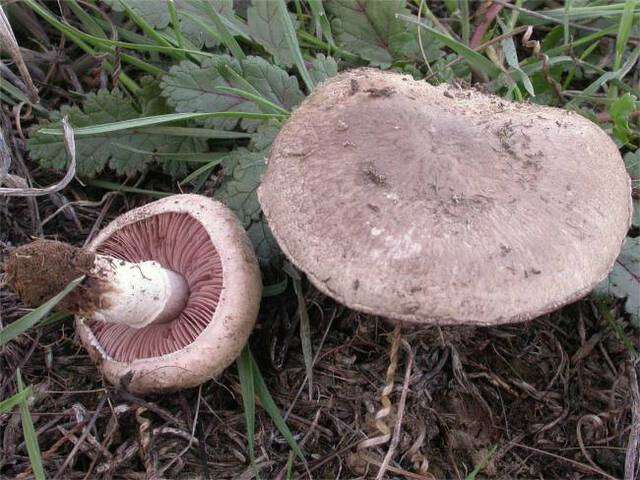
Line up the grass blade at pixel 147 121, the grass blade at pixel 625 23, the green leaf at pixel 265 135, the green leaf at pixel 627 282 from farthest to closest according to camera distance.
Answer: the grass blade at pixel 625 23 < the green leaf at pixel 265 135 < the grass blade at pixel 147 121 < the green leaf at pixel 627 282

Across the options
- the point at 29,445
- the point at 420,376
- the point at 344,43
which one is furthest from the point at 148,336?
the point at 344,43

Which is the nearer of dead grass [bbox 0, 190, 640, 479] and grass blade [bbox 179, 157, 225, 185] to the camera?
dead grass [bbox 0, 190, 640, 479]

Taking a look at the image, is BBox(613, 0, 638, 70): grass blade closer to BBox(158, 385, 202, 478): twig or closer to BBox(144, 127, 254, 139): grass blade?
BBox(144, 127, 254, 139): grass blade

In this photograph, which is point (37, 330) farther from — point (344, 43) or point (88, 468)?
point (344, 43)

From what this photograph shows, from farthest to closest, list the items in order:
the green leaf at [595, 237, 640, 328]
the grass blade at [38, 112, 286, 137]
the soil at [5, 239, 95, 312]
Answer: the grass blade at [38, 112, 286, 137] → the green leaf at [595, 237, 640, 328] → the soil at [5, 239, 95, 312]

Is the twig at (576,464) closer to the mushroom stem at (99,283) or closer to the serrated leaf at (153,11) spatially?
the mushroom stem at (99,283)

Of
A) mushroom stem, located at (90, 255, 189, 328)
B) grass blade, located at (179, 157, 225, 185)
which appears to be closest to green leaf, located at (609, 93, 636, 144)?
grass blade, located at (179, 157, 225, 185)

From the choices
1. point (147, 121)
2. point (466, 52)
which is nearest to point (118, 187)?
point (147, 121)

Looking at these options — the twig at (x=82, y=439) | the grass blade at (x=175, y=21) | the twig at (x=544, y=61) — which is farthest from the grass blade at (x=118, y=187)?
the twig at (x=544, y=61)
